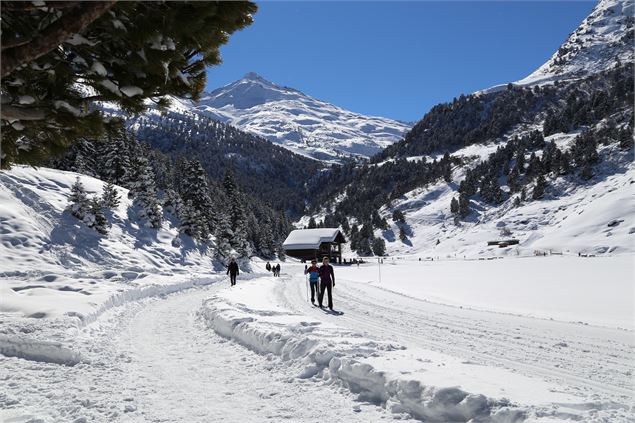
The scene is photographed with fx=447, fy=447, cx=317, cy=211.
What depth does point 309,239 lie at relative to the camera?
80938 millimetres

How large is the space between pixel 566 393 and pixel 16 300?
14.3 meters

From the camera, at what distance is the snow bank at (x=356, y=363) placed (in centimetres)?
492

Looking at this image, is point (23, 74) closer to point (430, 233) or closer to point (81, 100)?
point (81, 100)

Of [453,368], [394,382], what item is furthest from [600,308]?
[394,382]

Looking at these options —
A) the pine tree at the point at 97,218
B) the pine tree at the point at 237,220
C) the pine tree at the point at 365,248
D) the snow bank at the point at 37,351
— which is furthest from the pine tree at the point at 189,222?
the pine tree at the point at 365,248

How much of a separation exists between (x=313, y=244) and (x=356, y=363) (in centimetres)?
7274

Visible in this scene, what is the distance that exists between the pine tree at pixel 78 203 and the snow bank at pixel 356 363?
89.2 feet

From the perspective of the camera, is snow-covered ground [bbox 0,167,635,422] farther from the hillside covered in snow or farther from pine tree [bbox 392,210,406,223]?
pine tree [bbox 392,210,406,223]

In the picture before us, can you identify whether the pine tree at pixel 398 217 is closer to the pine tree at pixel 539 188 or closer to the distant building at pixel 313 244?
the pine tree at pixel 539 188

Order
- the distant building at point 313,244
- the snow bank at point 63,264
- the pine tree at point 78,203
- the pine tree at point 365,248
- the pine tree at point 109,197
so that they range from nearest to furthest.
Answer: the snow bank at point 63,264
the pine tree at point 78,203
the pine tree at point 109,197
the distant building at point 313,244
the pine tree at point 365,248

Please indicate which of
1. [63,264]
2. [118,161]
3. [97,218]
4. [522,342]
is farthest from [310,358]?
[118,161]

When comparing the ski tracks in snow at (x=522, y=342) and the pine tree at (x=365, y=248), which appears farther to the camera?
the pine tree at (x=365, y=248)

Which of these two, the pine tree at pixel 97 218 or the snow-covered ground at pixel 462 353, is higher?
the pine tree at pixel 97 218

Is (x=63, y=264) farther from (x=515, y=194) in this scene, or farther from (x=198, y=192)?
(x=515, y=194)
